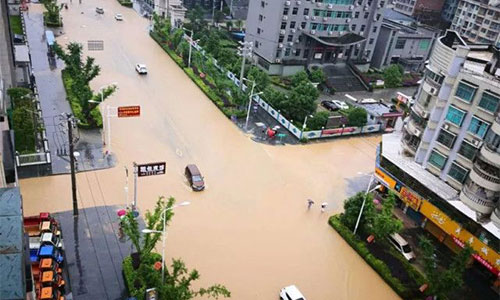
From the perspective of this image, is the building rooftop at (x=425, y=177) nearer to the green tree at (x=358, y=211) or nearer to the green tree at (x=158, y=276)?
the green tree at (x=358, y=211)

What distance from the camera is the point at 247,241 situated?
29812 millimetres

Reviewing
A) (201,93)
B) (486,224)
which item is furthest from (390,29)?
(486,224)

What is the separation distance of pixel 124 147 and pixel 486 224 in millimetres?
29471

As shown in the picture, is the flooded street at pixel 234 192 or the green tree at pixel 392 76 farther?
the green tree at pixel 392 76

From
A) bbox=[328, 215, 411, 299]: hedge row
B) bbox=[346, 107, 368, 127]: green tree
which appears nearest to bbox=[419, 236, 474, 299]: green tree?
bbox=[328, 215, 411, 299]: hedge row

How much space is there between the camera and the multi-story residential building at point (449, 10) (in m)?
96.8

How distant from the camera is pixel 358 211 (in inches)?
1214

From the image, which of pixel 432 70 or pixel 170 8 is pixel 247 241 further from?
pixel 170 8

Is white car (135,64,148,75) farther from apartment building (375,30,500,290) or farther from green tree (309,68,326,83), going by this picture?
apartment building (375,30,500,290)

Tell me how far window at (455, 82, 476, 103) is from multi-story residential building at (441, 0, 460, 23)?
78.3 m

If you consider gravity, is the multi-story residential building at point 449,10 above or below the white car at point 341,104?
above

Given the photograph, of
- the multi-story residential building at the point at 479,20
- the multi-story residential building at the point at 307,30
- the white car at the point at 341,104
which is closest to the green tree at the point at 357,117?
the white car at the point at 341,104

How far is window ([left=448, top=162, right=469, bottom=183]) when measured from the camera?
3030 centimetres

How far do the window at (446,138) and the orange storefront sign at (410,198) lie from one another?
4.47 meters
